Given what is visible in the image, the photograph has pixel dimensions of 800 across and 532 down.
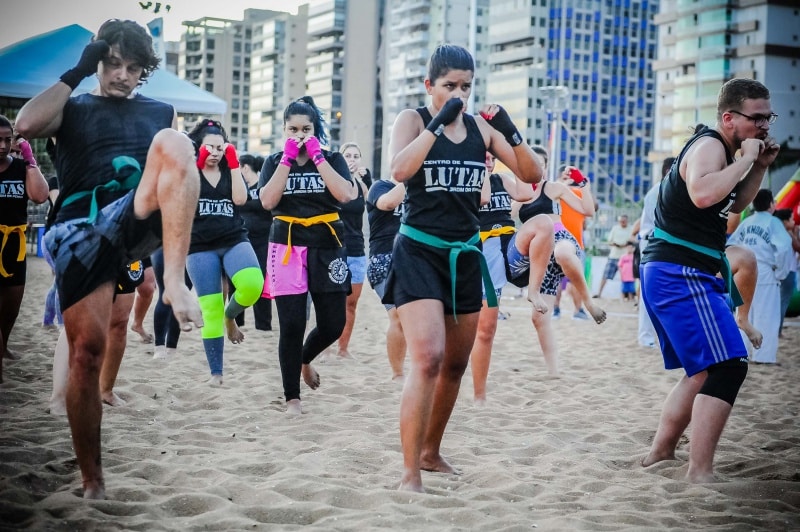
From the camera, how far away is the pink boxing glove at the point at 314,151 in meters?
6.21

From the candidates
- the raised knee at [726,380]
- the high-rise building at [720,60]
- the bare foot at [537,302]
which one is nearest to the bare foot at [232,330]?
the bare foot at [537,302]

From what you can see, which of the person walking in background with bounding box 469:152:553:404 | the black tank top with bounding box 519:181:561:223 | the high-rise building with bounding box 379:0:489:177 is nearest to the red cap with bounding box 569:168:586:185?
the black tank top with bounding box 519:181:561:223

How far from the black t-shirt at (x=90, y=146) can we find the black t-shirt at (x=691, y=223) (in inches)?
99.7

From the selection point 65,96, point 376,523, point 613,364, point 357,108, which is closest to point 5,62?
point 613,364

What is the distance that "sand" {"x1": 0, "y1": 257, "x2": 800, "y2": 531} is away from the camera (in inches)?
154

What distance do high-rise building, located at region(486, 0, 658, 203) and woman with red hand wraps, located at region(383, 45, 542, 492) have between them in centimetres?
11778

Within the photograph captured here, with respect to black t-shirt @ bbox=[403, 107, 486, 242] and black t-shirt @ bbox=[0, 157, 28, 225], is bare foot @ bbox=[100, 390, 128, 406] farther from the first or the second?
black t-shirt @ bbox=[403, 107, 486, 242]

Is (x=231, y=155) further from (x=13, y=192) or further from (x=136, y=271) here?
(x=13, y=192)

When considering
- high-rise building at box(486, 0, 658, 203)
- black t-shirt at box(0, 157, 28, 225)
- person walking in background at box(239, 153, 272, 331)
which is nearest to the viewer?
black t-shirt at box(0, 157, 28, 225)

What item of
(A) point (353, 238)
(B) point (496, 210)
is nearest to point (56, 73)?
(A) point (353, 238)

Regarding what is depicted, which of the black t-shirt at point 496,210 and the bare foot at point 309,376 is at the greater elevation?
the black t-shirt at point 496,210

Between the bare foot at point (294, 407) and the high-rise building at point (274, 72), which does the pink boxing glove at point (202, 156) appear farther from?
the high-rise building at point (274, 72)

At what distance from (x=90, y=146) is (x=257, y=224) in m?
7.12

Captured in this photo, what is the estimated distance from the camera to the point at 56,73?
14547 millimetres
